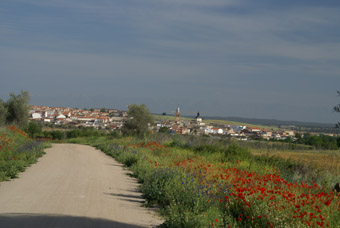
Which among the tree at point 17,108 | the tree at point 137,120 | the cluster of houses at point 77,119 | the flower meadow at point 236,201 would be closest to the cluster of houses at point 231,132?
the tree at point 137,120

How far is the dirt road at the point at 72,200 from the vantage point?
780cm

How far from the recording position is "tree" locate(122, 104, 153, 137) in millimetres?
40688

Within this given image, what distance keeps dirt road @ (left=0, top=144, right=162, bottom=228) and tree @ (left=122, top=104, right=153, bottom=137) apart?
2491 centimetres

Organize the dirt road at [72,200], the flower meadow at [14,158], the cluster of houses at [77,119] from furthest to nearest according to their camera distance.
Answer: the cluster of houses at [77,119] → the flower meadow at [14,158] → the dirt road at [72,200]

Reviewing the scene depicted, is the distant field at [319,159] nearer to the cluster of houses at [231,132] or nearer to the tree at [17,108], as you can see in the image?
the cluster of houses at [231,132]

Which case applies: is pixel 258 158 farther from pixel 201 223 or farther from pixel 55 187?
pixel 201 223

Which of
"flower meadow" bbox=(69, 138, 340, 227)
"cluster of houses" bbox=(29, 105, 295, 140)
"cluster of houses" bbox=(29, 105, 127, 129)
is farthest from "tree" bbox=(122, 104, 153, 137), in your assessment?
"flower meadow" bbox=(69, 138, 340, 227)

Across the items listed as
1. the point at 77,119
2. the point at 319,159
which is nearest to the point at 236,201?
the point at 319,159

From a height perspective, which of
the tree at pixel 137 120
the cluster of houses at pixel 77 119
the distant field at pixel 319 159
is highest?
the tree at pixel 137 120

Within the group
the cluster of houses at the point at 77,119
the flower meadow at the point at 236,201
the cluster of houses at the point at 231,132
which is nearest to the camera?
the flower meadow at the point at 236,201

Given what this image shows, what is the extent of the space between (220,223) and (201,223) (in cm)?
63

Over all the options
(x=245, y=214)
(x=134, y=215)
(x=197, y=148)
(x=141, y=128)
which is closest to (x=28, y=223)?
(x=134, y=215)

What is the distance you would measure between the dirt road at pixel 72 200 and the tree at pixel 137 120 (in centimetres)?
2491

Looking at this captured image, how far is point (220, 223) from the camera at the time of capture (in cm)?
763
